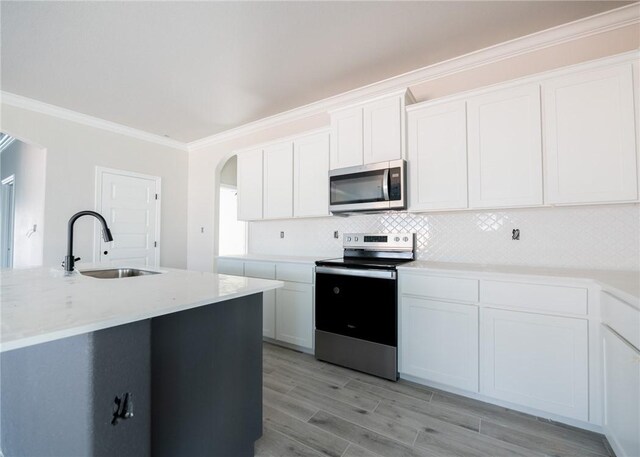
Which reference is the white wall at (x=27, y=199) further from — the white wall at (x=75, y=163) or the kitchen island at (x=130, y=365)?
the kitchen island at (x=130, y=365)

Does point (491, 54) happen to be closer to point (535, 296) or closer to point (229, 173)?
point (535, 296)

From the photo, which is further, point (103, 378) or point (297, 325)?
point (297, 325)

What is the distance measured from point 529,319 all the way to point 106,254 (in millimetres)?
4600

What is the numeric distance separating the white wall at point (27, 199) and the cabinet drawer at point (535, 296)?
4.47 m

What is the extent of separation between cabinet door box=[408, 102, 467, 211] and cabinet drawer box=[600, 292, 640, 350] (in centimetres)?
101

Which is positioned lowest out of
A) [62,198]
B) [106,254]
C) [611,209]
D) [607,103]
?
[106,254]

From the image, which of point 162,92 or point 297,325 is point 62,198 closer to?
point 162,92

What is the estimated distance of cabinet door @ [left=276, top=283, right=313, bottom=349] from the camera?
2775 millimetres

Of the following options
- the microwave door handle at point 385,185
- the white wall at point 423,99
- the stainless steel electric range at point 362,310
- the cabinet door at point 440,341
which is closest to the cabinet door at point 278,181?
the white wall at point 423,99

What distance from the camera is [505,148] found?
6.95ft

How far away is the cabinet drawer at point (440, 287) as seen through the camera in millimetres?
2008

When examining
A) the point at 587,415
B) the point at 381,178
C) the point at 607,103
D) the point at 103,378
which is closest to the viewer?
the point at 103,378

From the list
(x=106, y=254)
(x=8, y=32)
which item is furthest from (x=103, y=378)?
(x=106, y=254)

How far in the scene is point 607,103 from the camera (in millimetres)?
1807
